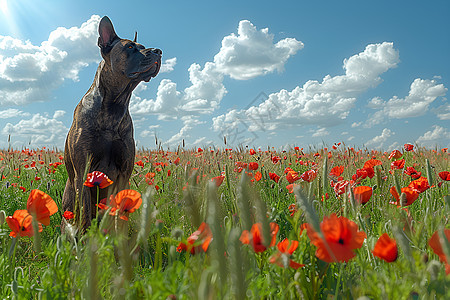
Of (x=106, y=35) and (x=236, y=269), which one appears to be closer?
(x=236, y=269)

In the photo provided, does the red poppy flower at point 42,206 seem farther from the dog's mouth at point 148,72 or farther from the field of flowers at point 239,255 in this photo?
the dog's mouth at point 148,72

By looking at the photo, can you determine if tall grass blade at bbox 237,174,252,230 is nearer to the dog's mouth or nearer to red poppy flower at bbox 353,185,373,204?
red poppy flower at bbox 353,185,373,204

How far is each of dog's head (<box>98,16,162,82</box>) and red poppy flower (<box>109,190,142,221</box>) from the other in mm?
2597

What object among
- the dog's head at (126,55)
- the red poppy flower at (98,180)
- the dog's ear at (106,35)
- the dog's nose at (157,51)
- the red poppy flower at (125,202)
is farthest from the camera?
the dog's nose at (157,51)

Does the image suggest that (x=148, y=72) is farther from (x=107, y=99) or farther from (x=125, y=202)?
(x=125, y=202)

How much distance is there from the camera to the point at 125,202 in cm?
129

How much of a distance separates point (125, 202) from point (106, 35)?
121 inches

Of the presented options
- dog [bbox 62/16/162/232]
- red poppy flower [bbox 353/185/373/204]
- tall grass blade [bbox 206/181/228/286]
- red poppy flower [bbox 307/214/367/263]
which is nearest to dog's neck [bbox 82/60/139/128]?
dog [bbox 62/16/162/232]

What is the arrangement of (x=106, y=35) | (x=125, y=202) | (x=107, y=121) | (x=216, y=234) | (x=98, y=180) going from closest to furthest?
(x=216, y=234) < (x=125, y=202) < (x=98, y=180) < (x=107, y=121) < (x=106, y=35)

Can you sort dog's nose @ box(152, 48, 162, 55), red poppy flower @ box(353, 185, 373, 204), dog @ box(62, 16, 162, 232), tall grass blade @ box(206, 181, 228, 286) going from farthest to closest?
dog's nose @ box(152, 48, 162, 55), dog @ box(62, 16, 162, 232), red poppy flower @ box(353, 185, 373, 204), tall grass blade @ box(206, 181, 228, 286)

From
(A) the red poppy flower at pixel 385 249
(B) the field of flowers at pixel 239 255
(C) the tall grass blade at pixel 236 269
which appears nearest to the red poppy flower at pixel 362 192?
(B) the field of flowers at pixel 239 255

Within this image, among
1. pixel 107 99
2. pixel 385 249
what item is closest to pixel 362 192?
pixel 385 249

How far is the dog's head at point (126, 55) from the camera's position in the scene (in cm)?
366

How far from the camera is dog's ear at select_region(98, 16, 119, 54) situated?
3773mm
